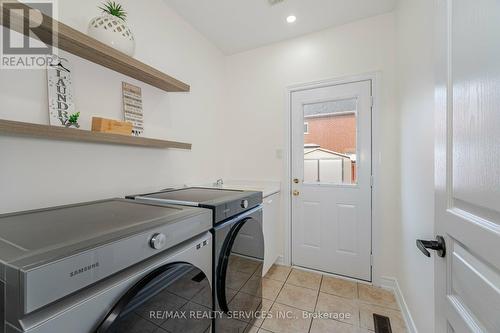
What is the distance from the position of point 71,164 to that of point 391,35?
2869 millimetres

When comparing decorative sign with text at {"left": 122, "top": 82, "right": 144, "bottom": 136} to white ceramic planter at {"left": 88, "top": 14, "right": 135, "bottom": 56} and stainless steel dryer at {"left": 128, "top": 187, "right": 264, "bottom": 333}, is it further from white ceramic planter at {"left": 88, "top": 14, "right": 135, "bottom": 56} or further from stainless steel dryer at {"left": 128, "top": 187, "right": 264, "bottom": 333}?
stainless steel dryer at {"left": 128, "top": 187, "right": 264, "bottom": 333}

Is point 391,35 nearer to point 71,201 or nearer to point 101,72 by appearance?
point 101,72

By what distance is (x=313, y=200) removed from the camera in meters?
2.40

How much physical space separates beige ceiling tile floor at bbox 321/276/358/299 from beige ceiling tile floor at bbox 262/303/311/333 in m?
0.46

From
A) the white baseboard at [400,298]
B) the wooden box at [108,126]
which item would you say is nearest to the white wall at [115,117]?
the wooden box at [108,126]

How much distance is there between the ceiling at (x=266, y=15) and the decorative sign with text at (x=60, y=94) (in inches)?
48.4

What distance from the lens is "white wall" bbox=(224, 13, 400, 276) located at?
2.07 meters

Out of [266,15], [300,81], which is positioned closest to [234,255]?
[300,81]

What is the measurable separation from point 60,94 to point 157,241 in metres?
1.08

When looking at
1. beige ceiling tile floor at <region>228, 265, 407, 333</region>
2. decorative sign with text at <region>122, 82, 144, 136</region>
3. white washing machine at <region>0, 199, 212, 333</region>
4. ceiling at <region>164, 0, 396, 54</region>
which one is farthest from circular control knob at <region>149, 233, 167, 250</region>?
ceiling at <region>164, 0, 396, 54</region>

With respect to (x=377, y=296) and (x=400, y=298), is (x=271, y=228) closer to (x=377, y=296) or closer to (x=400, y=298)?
(x=377, y=296)

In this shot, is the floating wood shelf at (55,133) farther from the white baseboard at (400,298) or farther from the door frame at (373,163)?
the white baseboard at (400,298)

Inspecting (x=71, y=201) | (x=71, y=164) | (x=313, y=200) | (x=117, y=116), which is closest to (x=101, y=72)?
(x=117, y=116)

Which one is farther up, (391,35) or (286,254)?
(391,35)
